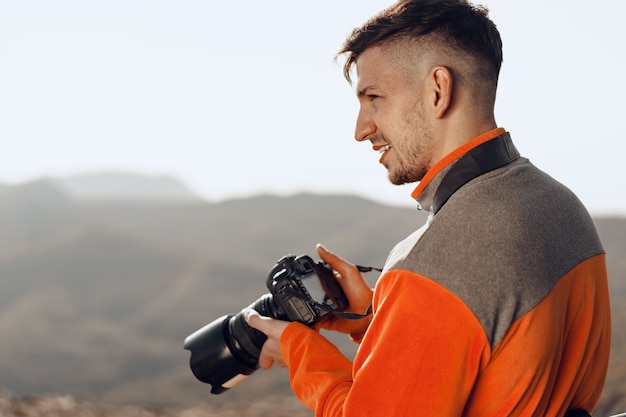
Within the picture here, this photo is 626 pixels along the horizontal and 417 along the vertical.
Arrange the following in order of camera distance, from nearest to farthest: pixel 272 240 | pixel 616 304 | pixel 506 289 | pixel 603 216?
1. pixel 506 289
2. pixel 616 304
3. pixel 603 216
4. pixel 272 240

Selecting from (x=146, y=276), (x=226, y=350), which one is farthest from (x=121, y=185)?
(x=226, y=350)

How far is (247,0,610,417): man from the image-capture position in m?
1.13

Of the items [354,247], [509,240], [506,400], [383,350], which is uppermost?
[509,240]

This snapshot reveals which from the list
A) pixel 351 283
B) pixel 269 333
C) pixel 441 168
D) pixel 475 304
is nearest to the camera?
pixel 475 304

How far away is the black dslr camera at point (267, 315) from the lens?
1.64m

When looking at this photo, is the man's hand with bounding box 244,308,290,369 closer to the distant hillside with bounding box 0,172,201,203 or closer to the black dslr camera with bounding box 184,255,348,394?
the black dslr camera with bounding box 184,255,348,394

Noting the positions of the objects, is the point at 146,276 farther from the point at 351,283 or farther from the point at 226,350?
the point at 351,283

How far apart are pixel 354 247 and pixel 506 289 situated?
1986 centimetres

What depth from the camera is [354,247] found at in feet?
68.7

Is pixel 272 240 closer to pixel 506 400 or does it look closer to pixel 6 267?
pixel 6 267

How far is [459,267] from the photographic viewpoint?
114cm

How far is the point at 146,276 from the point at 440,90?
57.6 feet

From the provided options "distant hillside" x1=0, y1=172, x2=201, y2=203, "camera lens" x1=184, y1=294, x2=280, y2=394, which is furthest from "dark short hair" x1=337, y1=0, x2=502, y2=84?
"distant hillside" x1=0, y1=172, x2=201, y2=203

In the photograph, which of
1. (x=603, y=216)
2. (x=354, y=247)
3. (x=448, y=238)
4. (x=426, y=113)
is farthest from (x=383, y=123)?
(x=354, y=247)
